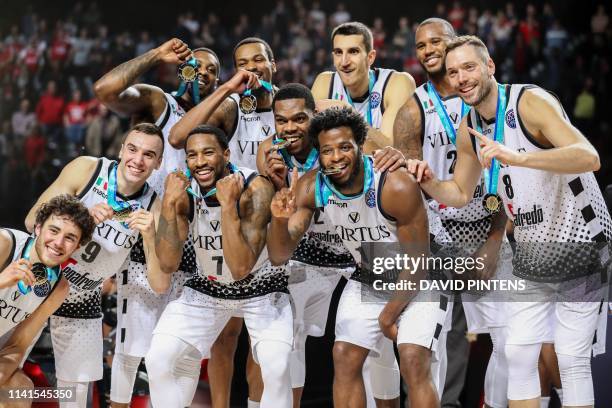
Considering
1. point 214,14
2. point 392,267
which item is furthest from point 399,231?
point 214,14

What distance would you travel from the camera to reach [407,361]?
5.00m

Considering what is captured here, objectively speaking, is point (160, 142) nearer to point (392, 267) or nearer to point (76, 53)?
point (392, 267)

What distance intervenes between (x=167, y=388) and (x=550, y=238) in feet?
7.80

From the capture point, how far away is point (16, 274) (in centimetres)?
485

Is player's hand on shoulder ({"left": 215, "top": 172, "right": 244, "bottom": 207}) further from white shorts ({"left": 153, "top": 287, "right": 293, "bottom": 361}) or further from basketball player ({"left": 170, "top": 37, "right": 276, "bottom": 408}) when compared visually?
basketball player ({"left": 170, "top": 37, "right": 276, "bottom": 408})

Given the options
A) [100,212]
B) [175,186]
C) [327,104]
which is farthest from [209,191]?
[327,104]

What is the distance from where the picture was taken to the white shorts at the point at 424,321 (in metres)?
5.04

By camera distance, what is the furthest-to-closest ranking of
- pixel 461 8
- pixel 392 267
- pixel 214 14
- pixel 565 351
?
pixel 214 14, pixel 461 8, pixel 392 267, pixel 565 351

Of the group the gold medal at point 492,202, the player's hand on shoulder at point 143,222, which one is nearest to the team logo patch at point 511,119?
the gold medal at point 492,202

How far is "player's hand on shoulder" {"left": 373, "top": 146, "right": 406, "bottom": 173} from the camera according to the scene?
16.6 ft

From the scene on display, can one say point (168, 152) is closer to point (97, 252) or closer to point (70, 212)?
point (97, 252)

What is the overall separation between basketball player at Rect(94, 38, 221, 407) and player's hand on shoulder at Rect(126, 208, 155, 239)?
1.33ft

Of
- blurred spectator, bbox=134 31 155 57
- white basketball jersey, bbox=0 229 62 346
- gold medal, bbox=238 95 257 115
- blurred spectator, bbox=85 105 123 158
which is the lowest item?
white basketball jersey, bbox=0 229 62 346

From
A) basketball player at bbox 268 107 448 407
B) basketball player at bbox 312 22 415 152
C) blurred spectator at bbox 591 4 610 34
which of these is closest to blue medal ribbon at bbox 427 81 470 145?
basketball player at bbox 312 22 415 152
